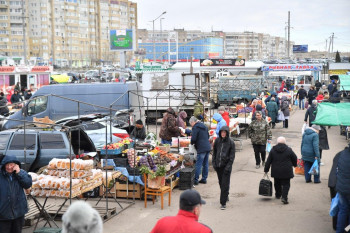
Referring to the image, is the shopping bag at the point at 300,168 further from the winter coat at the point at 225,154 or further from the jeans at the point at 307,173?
the winter coat at the point at 225,154

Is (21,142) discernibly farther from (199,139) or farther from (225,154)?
(225,154)

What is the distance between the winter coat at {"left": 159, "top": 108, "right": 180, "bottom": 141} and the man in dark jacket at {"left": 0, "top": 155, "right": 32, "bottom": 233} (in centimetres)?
836

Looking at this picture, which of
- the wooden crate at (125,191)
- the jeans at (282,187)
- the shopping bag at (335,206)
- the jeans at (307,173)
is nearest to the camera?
the shopping bag at (335,206)

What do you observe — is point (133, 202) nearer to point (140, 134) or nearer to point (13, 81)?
point (140, 134)

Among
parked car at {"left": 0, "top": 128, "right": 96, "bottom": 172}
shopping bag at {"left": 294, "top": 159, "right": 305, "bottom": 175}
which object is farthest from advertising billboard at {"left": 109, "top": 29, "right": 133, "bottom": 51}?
shopping bag at {"left": 294, "top": 159, "right": 305, "bottom": 175}

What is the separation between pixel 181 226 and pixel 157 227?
10.4 inches

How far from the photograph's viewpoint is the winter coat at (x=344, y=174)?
787 cm

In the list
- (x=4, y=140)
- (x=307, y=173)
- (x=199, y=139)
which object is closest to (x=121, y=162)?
(x=199, y=139)

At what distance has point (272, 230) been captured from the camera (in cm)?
938

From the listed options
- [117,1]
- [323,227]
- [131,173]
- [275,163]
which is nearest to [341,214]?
[323,227]

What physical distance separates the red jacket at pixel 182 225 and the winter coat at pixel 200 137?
8206 mm

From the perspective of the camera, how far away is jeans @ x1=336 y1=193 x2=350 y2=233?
26.4 feet

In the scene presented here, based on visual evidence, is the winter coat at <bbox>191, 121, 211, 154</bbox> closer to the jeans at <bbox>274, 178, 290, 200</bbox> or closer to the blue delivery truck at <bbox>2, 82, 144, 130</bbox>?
the jeans at <bbox>274, 178, 290, 200</bbox>

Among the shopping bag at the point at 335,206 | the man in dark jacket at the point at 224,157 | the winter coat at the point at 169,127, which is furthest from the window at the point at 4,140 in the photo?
the shopping bag at the point at 335,206
